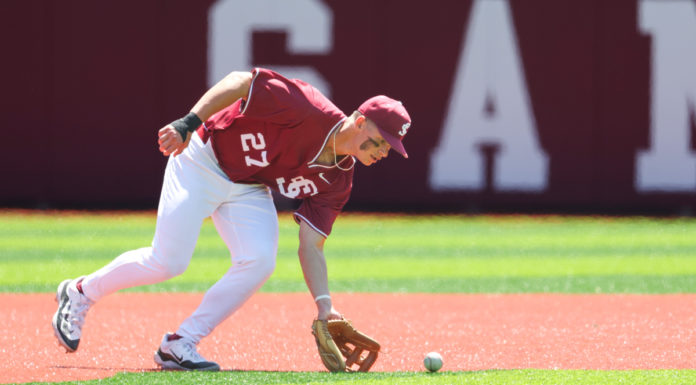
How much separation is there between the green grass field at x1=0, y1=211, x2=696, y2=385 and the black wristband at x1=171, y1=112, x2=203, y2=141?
1124 mm

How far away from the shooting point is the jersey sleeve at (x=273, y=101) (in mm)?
4992

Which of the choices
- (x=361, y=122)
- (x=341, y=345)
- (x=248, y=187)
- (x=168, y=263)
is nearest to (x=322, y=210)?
(x=248, y=187)

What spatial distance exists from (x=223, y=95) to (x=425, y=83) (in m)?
12.1

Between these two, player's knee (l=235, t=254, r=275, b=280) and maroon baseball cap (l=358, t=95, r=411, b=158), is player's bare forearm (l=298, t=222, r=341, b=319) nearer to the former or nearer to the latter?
player's knee (l=235, t=254, r=275, b=280)

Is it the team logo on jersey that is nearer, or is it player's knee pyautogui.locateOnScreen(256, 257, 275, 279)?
player's knee pyautogui.locateOnScreen(256, 257, 275, 279)

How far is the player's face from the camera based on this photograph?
4961 millimetres

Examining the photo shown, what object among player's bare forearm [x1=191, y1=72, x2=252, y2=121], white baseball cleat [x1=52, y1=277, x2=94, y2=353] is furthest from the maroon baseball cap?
white baseball cleat [x1=52, y1=277, x2=94, y2=353]

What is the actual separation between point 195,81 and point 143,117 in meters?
1.02

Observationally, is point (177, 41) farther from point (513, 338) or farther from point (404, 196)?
point (513, 338)

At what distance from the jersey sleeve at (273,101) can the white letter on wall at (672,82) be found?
1263cm

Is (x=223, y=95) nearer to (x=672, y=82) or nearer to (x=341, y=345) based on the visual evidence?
(x=341, y=345)

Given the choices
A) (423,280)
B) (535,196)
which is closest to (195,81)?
(535,196)

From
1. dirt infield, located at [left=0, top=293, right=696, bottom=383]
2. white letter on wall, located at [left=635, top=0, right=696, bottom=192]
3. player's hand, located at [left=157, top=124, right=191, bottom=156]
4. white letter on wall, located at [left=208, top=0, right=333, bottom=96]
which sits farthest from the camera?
white letter on wall, located at [left=208, top=0, right=333, bottom=96]

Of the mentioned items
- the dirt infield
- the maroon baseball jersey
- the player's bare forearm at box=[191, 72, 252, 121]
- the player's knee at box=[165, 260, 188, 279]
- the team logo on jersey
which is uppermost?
the player's bare forearm at box=[191, 72, 252, 121]
